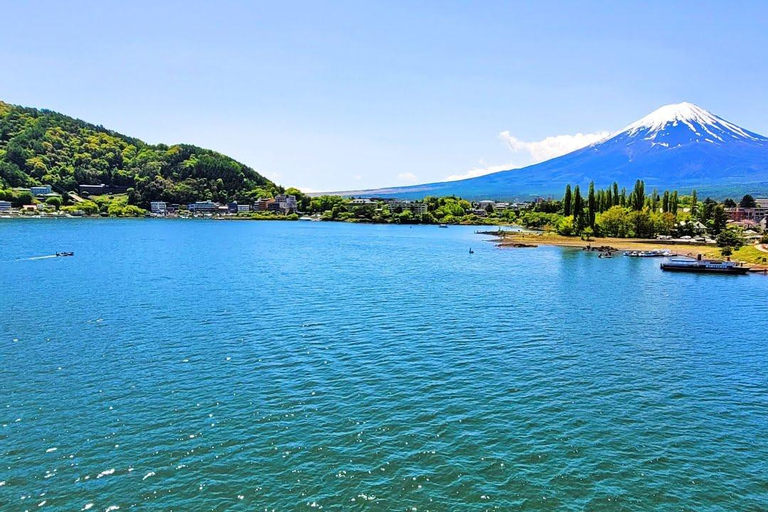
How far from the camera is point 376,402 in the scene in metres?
18.8

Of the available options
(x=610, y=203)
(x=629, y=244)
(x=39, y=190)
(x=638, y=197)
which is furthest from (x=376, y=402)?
(x=39, y=190)

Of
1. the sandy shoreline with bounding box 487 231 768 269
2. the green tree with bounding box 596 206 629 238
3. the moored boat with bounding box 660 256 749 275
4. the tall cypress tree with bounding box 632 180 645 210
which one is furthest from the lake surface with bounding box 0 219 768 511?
the tall cypress tree with bounding box 632 180 645 210

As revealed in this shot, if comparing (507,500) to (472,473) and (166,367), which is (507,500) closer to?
(472,473)

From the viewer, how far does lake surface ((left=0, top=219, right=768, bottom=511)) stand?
44.1 ft

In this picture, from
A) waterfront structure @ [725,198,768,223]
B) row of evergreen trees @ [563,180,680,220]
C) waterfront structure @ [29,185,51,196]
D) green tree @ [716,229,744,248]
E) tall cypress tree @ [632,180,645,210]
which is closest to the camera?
green tree @ [716,229,744,248]

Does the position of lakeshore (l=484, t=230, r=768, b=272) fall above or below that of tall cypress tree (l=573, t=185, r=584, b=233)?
below

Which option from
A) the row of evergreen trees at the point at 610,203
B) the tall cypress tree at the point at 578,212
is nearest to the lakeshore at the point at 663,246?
the tall cypress tree at the point at 578,212

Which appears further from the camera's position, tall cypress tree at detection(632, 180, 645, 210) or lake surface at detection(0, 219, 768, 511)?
tall cypress tree at detection(632, 180, 645, 210)

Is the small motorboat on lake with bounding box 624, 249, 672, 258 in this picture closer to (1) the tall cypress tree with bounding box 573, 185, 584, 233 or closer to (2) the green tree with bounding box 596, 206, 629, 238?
(2) the green tree with bounding box 596, 206, 629, 238

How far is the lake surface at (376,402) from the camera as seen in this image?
13.4m

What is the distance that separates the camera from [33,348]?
24.6 m

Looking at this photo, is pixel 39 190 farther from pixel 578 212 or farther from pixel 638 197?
pixel 638 197

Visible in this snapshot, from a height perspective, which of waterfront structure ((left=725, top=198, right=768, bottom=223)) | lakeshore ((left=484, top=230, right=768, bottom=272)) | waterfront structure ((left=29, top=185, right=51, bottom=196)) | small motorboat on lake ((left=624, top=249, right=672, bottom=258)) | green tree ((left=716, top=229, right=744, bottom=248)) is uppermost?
waterfront structure ((left=29, top=185, right=51, bottom=196))

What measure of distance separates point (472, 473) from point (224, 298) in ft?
95.4
